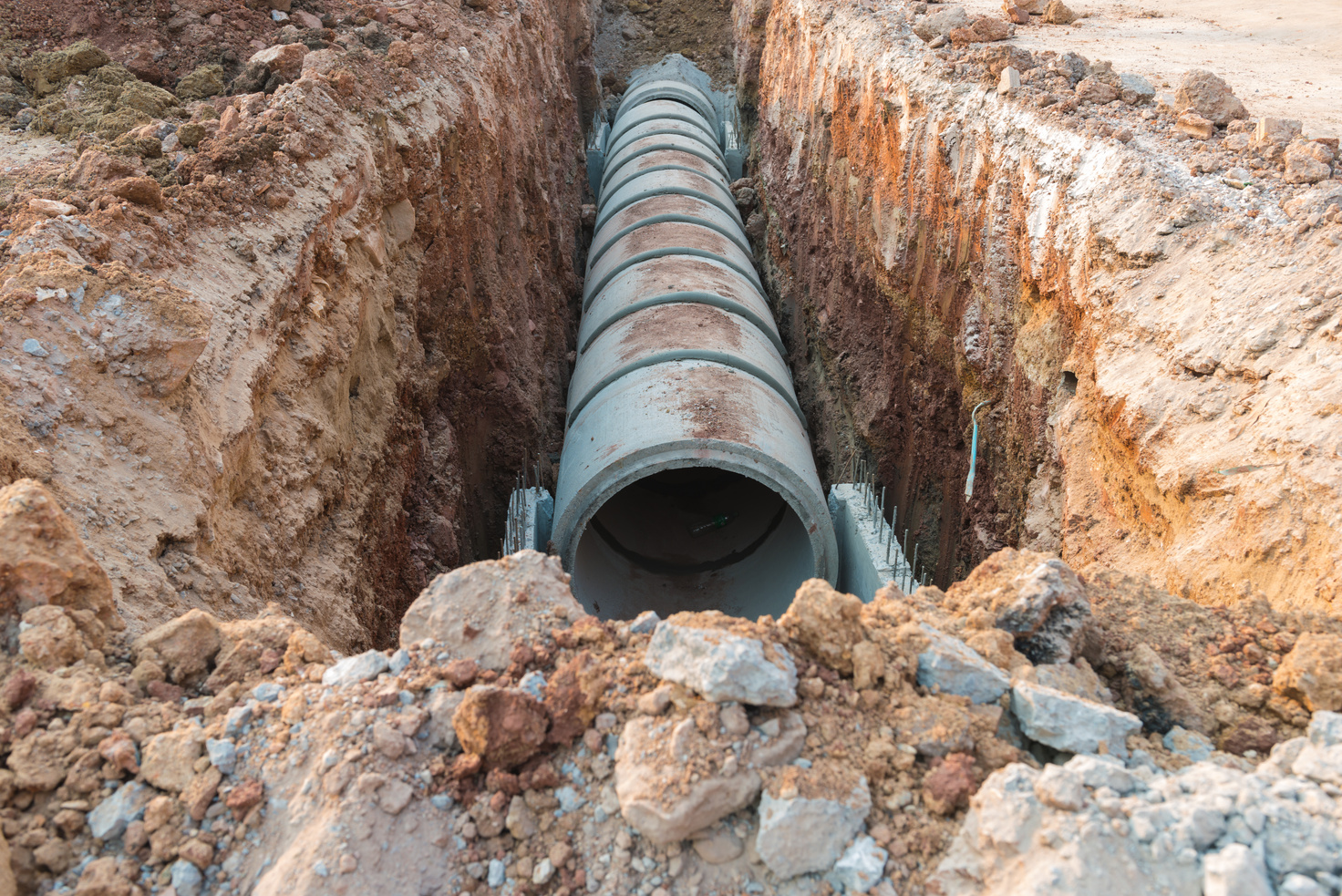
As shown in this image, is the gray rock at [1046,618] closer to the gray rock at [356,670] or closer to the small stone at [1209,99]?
the gray rock at [356,670]

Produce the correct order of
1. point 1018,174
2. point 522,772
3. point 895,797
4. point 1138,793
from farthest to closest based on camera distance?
1. point 1018,174
2. point 522,772
3. point 895,797
4. point 1138,793

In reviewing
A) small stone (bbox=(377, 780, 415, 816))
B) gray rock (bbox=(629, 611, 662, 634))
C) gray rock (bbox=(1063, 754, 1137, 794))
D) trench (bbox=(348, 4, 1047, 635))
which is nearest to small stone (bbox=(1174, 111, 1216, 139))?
trench (bbox=(348, 4, 1047, 635))

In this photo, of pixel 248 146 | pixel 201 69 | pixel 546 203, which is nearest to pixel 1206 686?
pixel 248 146

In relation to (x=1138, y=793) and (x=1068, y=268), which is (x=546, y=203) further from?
(x=1138, y=793)

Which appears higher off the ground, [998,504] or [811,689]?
[811,689]

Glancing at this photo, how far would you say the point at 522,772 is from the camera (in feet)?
7.14

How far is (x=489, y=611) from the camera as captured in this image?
2.57 m

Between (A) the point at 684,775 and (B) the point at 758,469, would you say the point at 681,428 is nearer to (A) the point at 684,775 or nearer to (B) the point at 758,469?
(B) the point at 758,469

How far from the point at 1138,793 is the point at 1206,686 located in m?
0.94

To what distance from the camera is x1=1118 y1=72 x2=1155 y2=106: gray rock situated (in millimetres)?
5180

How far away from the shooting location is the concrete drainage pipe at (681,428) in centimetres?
575

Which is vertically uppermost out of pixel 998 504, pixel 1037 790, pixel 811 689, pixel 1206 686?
pixel 1037 790

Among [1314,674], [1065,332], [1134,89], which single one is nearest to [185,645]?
[1314,674]

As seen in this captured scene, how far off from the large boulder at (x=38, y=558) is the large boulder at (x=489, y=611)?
1.00 m
